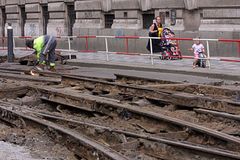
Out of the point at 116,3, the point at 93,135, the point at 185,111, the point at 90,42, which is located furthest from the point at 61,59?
the point at 93,135

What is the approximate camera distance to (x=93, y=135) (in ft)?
25.1

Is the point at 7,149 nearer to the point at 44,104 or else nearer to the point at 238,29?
the point at 44,104

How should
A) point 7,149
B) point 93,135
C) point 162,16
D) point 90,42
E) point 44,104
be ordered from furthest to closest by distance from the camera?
1. point 90,42
2. point 162,16
3. point 44,104
4. point 93,135
5. point 7,149

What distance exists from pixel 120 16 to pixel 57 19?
5.87 m

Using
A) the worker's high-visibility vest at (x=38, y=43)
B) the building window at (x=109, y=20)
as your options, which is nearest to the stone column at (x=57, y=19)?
the building window at (x=109, y=20)

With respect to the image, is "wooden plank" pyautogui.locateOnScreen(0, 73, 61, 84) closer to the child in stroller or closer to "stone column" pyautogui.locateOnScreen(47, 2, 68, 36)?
the child in stroller

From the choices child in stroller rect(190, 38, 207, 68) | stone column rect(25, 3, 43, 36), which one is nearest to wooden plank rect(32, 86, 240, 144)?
child in stroller rect(190, 38, 207, 68)

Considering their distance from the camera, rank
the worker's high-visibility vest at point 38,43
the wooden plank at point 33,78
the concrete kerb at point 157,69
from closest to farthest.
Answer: the wooden plank at point 33,78 → the concrete kerb at point 157,69 → the worker's high-visibility vest at point 38,43

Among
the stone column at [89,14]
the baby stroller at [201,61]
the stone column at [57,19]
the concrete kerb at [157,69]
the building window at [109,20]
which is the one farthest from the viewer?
the stone column at [57,19]

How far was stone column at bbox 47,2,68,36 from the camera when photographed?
28797 mm

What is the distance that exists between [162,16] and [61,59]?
534cm

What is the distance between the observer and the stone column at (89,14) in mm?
26062

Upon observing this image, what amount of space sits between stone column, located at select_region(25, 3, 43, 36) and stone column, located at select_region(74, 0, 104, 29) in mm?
4280

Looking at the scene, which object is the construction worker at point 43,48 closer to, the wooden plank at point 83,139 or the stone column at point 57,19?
the wooden plank at point 83,139
